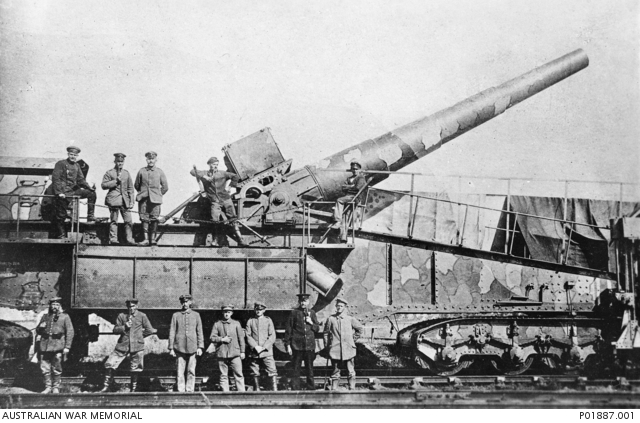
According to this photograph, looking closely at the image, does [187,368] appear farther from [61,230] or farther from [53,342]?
[61,230]

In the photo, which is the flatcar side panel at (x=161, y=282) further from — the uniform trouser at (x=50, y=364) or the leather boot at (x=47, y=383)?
the leather boot at (x=47, y=383)

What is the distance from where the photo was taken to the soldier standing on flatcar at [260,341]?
7.64 m

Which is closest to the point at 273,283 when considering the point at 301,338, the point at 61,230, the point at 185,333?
the point at 301,338

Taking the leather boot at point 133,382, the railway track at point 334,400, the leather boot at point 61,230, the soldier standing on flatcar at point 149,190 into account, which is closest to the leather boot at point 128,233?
the soldier standing on flatcar at point 149,190

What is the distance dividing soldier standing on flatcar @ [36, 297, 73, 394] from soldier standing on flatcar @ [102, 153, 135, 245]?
1.24 metres

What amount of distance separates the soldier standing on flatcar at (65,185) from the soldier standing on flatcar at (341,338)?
3.70 meters

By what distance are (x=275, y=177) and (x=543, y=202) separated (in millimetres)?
5448

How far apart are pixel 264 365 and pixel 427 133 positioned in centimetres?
455

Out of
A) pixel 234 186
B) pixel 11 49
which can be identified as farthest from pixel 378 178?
pixel 11 49

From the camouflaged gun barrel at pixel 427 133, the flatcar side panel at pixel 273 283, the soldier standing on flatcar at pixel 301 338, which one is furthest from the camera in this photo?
the camouflaged gun barrel at pixel 427 133

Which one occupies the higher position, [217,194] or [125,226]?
[217,194]

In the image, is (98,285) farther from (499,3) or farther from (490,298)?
(499,3)

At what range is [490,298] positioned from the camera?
8.91 metres

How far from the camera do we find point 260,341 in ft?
25.2
